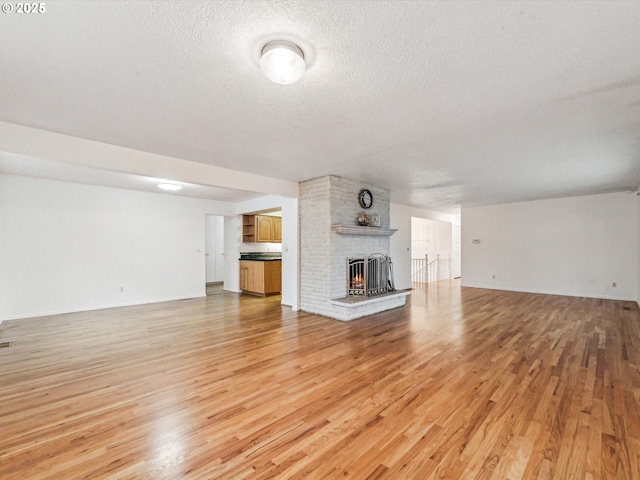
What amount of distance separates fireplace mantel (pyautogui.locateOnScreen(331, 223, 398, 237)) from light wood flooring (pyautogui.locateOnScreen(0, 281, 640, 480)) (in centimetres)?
171

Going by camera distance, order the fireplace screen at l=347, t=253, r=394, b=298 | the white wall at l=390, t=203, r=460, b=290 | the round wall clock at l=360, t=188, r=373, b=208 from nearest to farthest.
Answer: the fireplace screen at l=347, t=253, r=394, b=298 < the round wall clock at l=360, t=188, r=373, b=208 < the white wall at l=390, t=203, r=460, b=290

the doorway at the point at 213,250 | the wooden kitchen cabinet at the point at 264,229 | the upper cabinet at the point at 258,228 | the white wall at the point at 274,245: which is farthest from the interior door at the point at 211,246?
the wooden kitchen cabinet at the point at 264,229

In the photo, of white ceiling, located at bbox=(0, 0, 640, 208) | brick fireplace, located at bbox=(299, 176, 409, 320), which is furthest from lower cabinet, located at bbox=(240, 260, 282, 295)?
white ceiling, located at bbox=(0, 0, 640, 208)

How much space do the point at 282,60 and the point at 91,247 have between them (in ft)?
19.7

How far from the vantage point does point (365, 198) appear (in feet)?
19.4

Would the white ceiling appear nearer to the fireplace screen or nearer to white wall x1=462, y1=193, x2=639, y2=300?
the fireplace screen

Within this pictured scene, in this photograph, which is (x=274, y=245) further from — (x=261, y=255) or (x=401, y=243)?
(x=401, y=243)

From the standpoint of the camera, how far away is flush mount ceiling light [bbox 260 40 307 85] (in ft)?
5.75

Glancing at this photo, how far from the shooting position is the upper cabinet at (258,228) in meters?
8.09

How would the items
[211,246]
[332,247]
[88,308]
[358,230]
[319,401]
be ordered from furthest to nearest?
[211,246]
[88,308]
[358,230]
[332,247]
[319,401]

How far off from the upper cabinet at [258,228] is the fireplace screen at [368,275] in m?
3.47

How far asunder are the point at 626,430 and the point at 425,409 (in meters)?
1.30

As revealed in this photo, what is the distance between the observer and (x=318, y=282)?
5352 millimetres

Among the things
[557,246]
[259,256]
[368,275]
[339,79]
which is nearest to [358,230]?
[368,275]
